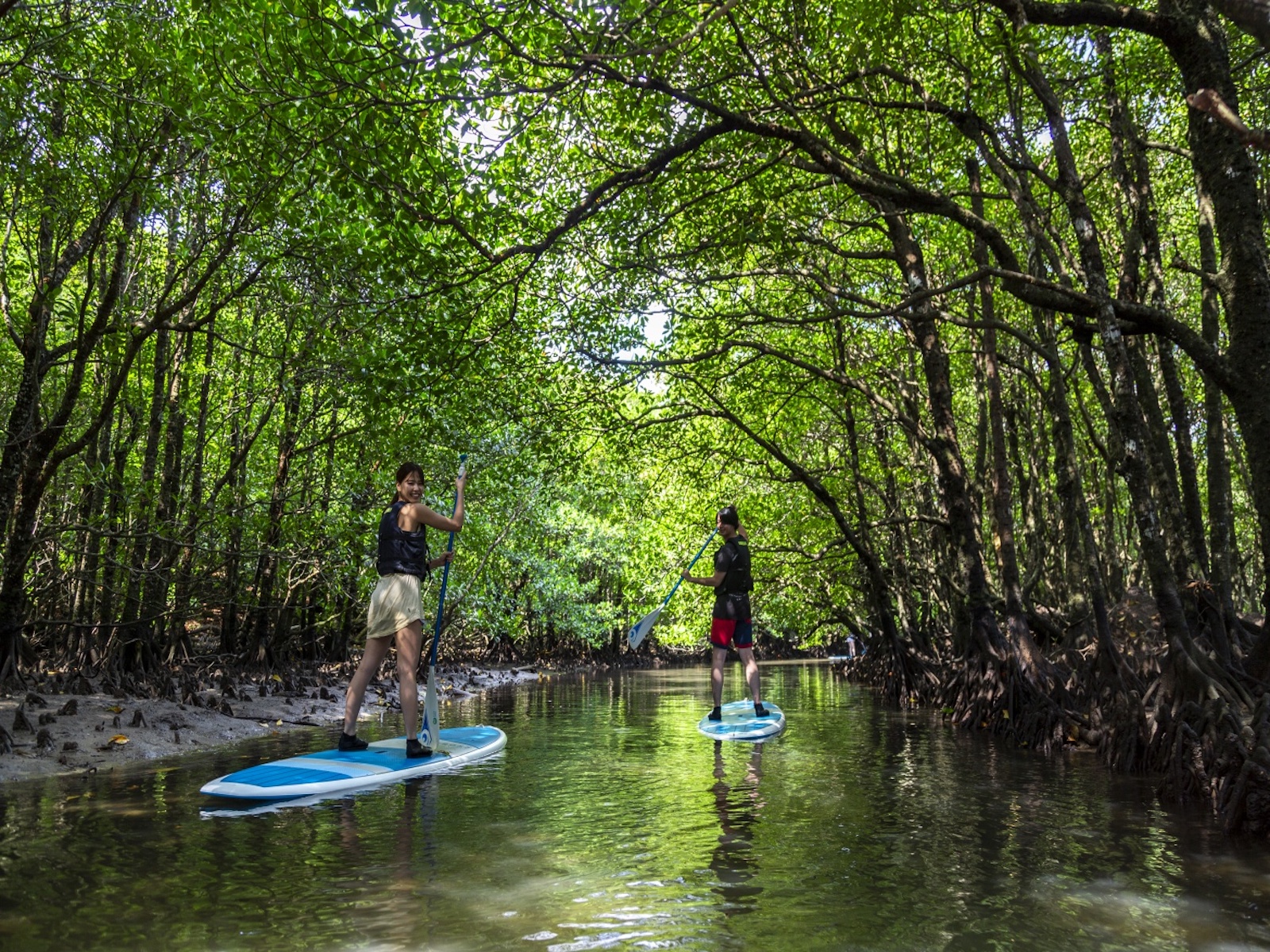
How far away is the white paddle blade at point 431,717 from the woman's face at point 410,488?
1464 millimetres

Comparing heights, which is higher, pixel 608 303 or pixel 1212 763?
pixel 608 303

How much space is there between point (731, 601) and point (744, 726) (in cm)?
142

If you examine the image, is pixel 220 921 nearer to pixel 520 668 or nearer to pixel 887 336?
pixel 887 336

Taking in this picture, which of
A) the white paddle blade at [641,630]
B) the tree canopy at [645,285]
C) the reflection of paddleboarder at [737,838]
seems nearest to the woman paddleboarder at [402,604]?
the tree canopy at [645,285]

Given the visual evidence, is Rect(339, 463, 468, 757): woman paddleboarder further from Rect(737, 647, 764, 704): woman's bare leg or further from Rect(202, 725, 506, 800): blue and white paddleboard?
Rect(737, 647, 764, 704): woman's bare leg

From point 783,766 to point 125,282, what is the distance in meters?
10.3

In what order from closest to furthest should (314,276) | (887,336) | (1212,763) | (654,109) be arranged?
1. (1212,763)
2. (654,109)
3. (314,276)
4. (887,336)

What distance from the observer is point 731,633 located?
10.4 meters

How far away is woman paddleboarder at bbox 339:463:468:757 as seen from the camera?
23.6 ft

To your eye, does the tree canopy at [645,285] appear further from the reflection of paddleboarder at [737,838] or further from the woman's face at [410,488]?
the reflection of paddleboarder at [737,838]

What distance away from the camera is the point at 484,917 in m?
3.46

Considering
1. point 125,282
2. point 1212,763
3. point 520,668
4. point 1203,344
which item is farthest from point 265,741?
point 520,668

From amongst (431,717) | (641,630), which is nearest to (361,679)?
(431,717)

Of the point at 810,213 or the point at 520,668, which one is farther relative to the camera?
the point at 520,668
